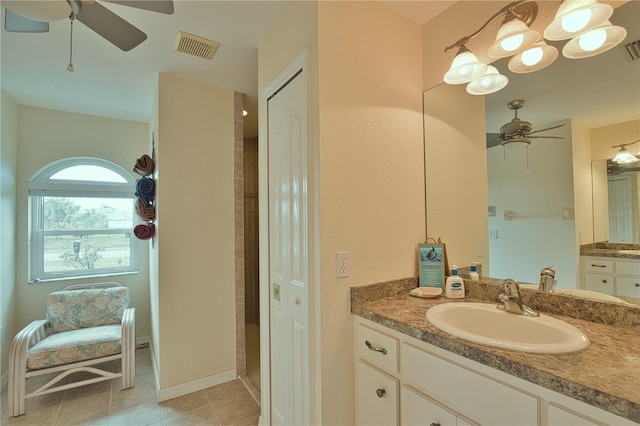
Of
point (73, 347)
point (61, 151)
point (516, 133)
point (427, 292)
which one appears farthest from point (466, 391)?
point (61, 151)

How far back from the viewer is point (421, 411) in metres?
1.10

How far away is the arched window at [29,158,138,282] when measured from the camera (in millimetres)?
3039

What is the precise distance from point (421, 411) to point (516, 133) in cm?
140

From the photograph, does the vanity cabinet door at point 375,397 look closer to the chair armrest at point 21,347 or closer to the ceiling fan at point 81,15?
the ceiling fan at point 81,15

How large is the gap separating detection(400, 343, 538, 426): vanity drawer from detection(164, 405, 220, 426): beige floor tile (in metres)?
1.64

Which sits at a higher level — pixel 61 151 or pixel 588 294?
pixel 61 151

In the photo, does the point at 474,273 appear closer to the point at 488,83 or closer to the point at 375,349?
the point at 375,349

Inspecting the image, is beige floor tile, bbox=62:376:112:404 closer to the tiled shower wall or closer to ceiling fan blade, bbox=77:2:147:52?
the tiled shower wall

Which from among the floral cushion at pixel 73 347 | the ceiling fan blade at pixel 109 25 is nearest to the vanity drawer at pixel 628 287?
the ceiling fan blade at pixel 109 25

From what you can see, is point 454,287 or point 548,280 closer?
point 548,280

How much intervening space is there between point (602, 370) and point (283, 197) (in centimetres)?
144

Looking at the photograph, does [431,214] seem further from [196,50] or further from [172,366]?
[172,366]

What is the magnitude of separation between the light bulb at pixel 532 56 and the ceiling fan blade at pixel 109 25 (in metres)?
1.84

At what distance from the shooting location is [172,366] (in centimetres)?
235
